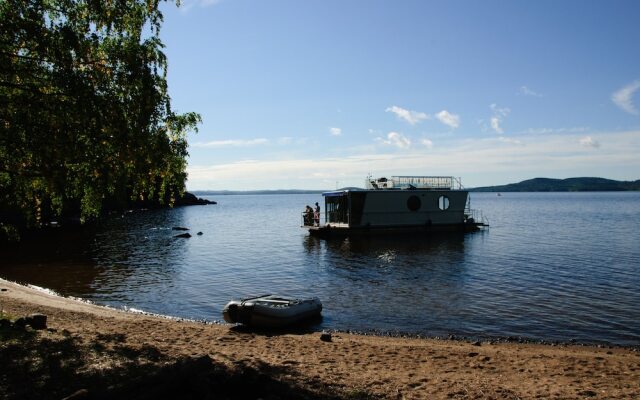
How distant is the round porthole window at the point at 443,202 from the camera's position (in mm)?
53122

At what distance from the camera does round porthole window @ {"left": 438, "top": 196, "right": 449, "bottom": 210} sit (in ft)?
174

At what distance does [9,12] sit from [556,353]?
648 inches

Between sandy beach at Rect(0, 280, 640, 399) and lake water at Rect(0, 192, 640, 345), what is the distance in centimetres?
309

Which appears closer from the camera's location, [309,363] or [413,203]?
[309,363]

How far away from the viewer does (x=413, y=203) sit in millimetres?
51562

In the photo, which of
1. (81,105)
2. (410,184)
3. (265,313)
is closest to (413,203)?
(410,184)

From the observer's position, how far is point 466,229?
54.6 m

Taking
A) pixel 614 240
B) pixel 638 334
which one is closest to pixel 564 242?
pixel 614 240

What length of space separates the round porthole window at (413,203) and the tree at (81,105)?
1617 inches

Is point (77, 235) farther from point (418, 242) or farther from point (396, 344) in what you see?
point (396, 344)

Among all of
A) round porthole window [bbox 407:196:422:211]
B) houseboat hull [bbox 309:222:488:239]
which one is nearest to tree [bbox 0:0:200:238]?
houseboat hull [bbox 309:222:488:239]

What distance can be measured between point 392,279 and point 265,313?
495 inches

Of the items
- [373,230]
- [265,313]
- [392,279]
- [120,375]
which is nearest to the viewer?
[120,375]

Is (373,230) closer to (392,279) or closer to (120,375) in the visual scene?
(392,279)
